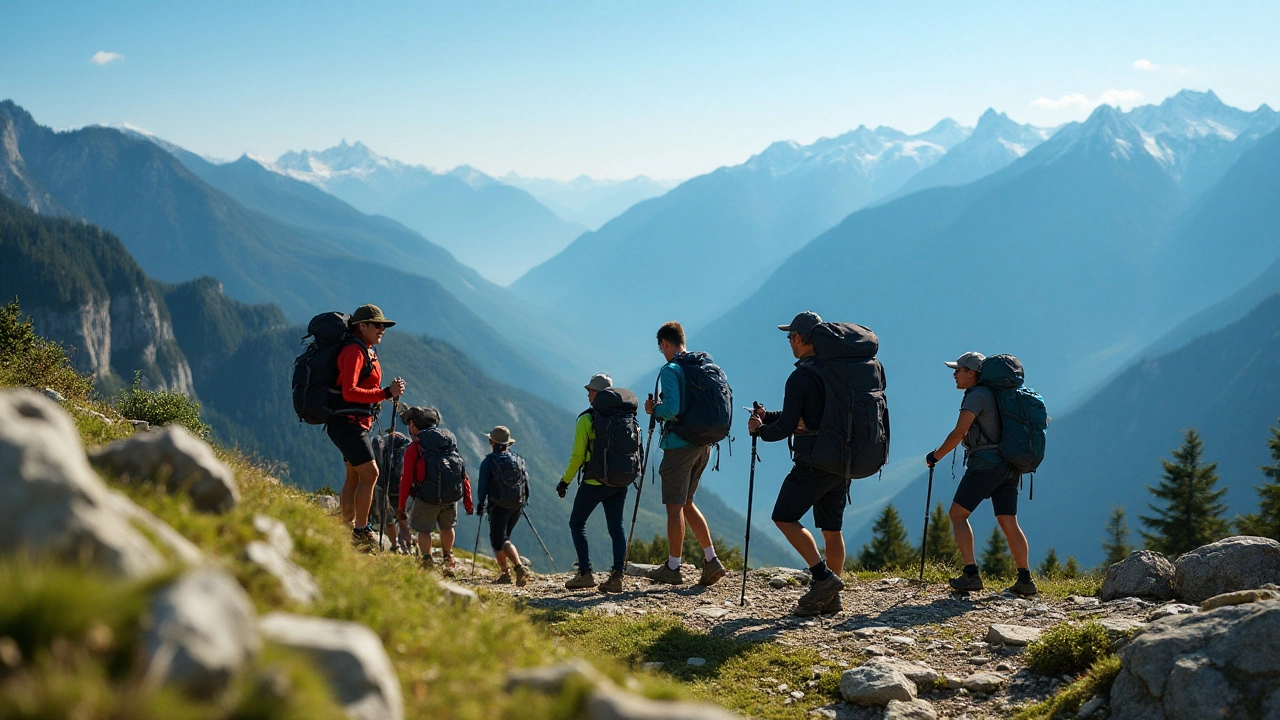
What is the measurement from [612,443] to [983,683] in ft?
19.2

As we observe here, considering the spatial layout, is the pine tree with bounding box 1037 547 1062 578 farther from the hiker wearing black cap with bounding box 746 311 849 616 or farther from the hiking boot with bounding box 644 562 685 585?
the hiking boot with bounding box 644 562 685 585

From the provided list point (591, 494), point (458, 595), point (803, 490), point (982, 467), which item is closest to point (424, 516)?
point (591, 494)

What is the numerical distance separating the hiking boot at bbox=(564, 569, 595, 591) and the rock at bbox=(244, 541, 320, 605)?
25.7 ft

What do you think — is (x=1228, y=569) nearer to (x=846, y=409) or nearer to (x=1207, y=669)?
(x=1207, y=669)

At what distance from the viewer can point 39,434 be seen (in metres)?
3.87

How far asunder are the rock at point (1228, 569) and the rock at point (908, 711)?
4.95 m

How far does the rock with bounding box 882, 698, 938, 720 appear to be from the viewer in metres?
7.66

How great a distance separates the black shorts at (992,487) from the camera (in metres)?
11.2

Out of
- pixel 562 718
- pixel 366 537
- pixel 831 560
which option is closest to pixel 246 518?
pixel 562 718

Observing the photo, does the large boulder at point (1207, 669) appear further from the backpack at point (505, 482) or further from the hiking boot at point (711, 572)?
the backpack at point (505, 482)

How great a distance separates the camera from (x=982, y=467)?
11305 mm

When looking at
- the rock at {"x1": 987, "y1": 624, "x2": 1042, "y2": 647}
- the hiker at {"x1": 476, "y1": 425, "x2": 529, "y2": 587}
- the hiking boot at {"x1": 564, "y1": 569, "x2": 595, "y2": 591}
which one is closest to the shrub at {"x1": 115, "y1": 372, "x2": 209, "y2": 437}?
the hiker at {"x1": 476, "y1": 425, "x2": 529, "y2": 587}

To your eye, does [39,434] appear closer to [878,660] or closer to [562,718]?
[562,718]

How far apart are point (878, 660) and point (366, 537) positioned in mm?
6433
